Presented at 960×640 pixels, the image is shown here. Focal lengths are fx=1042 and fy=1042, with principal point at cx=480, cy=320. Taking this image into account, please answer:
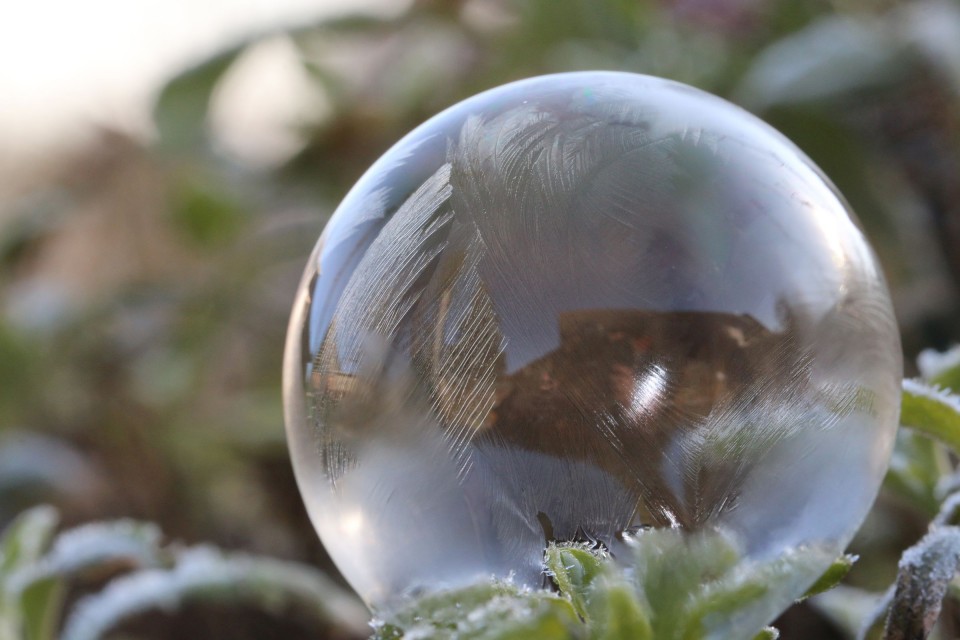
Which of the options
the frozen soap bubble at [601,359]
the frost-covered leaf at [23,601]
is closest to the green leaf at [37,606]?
the frost-covered leaf at [23,601]

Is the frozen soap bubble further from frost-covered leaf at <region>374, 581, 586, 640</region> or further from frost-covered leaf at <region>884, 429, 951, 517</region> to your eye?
frost-covered leaf at <region>884, 429, 951, 517</region>

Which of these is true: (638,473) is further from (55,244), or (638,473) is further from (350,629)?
(55,244)

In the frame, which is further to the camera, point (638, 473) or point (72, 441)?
point (72, 441)

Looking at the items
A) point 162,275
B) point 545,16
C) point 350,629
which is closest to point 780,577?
point 350,629

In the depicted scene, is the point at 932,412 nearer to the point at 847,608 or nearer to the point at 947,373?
the point at 947,373

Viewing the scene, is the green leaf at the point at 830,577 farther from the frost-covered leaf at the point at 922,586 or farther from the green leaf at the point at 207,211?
the green leaf at the point at 207,211

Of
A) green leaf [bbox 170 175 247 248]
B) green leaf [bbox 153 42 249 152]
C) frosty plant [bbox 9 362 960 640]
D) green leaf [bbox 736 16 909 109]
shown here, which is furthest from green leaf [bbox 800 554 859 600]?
green leaf [bbox 170 175 247 248]
